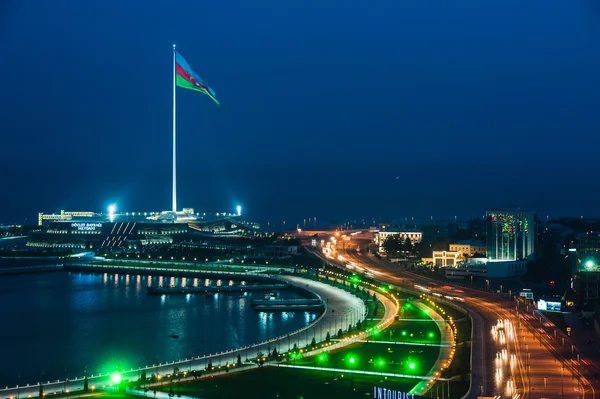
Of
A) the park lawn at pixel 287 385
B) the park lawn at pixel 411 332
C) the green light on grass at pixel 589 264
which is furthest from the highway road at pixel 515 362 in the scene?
the green light on grass at pixel 589 264

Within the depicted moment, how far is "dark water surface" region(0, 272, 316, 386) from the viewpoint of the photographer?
13.8 meters

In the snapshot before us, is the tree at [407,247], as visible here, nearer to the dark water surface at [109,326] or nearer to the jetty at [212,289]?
the jetty at [212,289]

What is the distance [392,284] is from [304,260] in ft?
30.2

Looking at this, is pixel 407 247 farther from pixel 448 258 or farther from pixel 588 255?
pixel 588 255

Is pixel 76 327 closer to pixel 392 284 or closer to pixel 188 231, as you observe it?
pixel 392 284

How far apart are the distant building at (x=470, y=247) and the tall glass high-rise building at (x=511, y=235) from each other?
2.25m

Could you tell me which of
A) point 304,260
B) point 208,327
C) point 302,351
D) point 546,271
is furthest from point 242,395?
point 304,260

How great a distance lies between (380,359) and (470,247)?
17.9 meters

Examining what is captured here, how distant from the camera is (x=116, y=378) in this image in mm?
11773

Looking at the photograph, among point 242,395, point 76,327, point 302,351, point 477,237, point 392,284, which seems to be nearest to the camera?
point 242,395

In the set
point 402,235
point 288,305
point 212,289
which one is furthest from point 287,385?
point 402,235

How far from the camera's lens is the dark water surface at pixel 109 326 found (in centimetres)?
1383

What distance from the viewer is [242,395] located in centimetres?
1076

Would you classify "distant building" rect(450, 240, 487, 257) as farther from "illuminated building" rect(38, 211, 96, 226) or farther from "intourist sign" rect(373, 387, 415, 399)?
"illuminated building" rect(38, 211, 96, 226)
